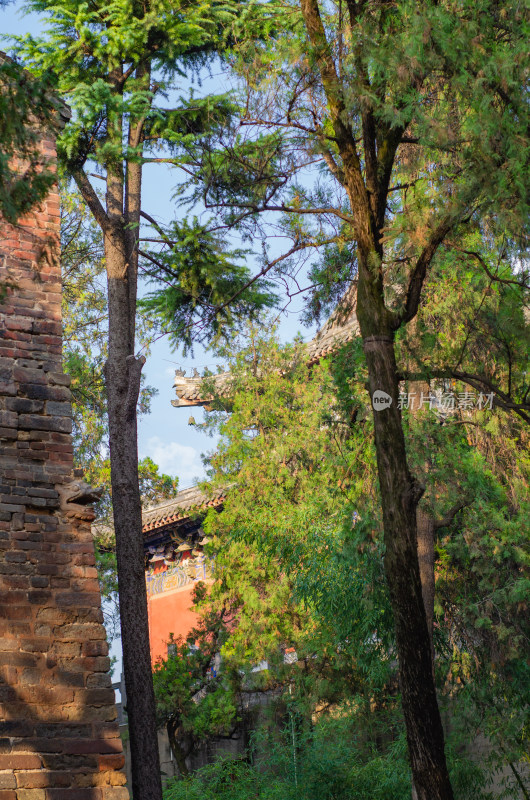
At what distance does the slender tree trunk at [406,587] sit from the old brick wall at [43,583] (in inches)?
65.4

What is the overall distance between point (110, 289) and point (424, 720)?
4931mm

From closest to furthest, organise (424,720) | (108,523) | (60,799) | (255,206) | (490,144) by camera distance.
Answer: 1. (60,799)
2. (424,720)
3. (490,144)
4. (255,206)
5. (108,523)

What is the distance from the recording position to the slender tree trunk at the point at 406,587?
4.95 meters

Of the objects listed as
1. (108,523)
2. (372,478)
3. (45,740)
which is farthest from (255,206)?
(108,523)

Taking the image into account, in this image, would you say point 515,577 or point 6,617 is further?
point 515,577

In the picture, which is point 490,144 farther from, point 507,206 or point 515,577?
point 515,577

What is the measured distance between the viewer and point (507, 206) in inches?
214

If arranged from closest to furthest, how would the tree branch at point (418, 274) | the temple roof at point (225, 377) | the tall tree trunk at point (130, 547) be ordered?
the tree branch at point (418, 274) → the tall tree trunk at point (130, 547) → the temple roof at point (225, 377)

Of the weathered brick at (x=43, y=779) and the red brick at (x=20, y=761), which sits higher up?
the red brick at (x=20, y=761)

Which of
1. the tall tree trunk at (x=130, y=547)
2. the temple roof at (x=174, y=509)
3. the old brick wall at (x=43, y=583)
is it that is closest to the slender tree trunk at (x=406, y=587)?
the old brick wall at (x=43, y=583)

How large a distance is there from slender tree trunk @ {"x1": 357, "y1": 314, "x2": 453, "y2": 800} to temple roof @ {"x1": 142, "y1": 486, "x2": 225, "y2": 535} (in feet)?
22.8

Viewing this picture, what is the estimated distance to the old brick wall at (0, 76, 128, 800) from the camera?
4.61 m

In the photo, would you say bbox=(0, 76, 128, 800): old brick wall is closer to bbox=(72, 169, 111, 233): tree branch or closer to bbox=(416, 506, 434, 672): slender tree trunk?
bbox=(72, 169, 111, 233): tree branch

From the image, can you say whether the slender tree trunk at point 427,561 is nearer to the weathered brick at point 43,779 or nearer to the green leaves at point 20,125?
the weathered brick at point 43,779
